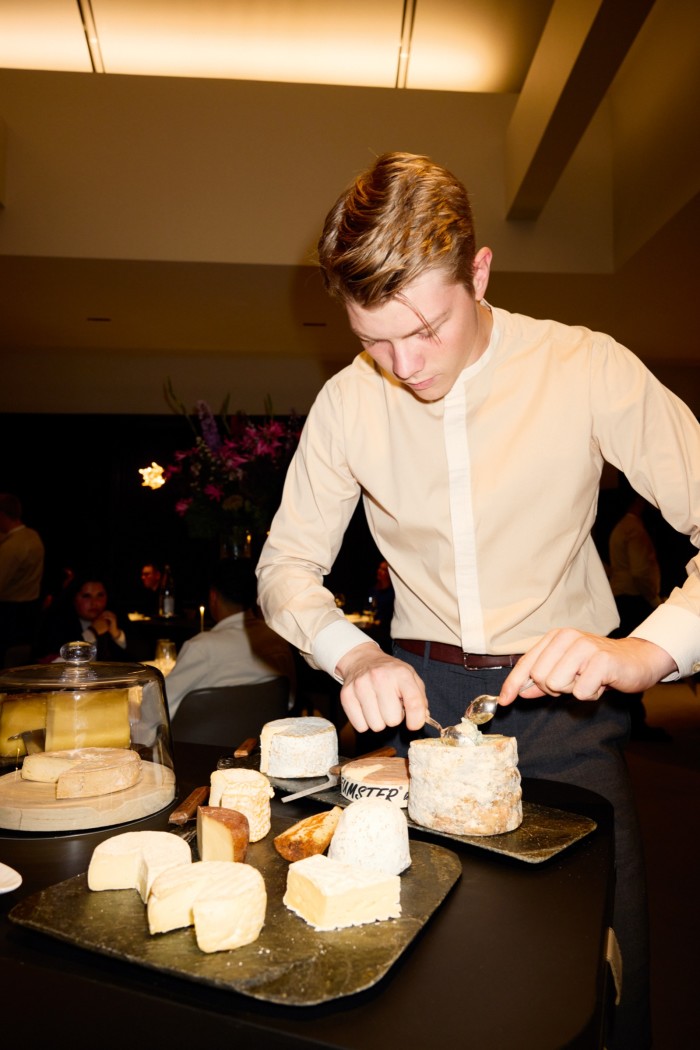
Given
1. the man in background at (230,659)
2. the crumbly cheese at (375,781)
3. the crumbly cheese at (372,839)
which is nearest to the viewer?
the crumbly cheese at (372,839)

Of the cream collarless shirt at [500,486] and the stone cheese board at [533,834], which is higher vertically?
the cream collarless shirt at [500,486]

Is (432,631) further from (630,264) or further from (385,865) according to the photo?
(630,264)

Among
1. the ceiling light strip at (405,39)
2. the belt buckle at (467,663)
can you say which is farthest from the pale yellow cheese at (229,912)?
the ceiling light strip at (405,39)

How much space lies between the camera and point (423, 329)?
1234 mm

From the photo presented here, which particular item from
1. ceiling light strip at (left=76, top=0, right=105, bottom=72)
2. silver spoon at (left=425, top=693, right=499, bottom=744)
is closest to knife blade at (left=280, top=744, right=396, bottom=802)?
silver spoon at (left=425, top=693, right=499, bottom=744)

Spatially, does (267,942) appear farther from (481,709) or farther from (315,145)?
(315,145)

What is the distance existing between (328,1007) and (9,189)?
5.39m

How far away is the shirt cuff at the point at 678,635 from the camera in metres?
1.19

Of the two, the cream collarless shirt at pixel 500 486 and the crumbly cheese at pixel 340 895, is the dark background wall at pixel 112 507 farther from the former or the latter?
the crumbly cheese at pixel 340 895

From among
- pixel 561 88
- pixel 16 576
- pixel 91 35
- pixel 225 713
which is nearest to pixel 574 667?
pixel 225 713

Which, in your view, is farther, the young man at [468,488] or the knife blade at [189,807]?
the young man at [468,488]

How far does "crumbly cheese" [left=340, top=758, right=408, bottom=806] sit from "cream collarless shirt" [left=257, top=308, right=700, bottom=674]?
0.80 feet

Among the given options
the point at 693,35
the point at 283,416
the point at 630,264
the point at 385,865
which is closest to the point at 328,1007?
the point at 385,865

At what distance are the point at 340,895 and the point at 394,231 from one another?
2.88 feet
